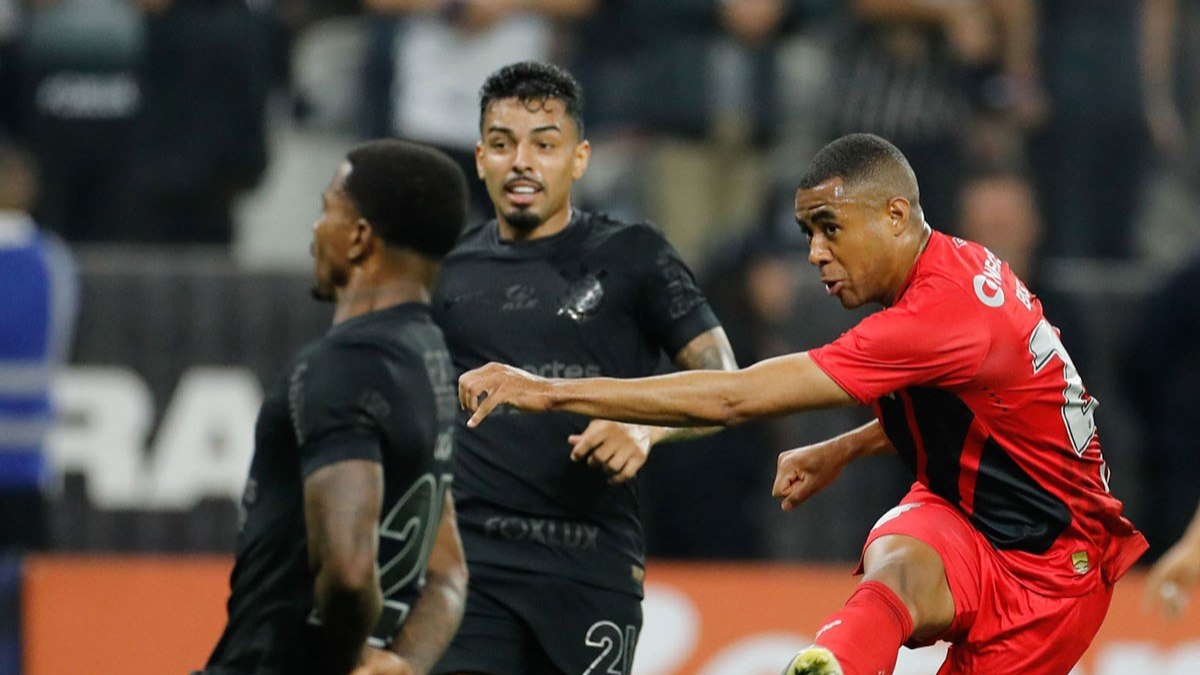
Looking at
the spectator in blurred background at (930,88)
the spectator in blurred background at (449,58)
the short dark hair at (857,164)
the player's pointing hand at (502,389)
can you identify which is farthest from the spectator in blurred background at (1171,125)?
the player's pointing hand at (502,389)

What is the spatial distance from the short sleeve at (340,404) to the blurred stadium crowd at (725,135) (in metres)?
5.28

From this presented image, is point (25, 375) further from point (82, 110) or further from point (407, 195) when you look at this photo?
point (407, 195)

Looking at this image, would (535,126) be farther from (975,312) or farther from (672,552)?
(672,552)

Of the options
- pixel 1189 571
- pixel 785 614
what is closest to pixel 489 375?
pixel 1189 571

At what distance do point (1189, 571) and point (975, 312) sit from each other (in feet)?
5.47

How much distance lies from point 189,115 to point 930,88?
3919 mm

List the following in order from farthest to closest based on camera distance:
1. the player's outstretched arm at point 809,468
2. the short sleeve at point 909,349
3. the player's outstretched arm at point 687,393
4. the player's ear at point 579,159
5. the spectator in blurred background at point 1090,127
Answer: the spectator in blurred background at point 1090,127 → the player's ear at point 579,159 → the player's outstretched arm at point 809,468 → the short sleeve at point 909,349 → the player's outstretched arm at point 687,393

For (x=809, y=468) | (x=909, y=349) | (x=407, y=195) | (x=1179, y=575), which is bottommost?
(x=1179, y=575)

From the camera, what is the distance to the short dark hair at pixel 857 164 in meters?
5.95

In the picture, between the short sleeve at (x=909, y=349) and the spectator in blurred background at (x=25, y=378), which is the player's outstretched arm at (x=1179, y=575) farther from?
the spectator in blurred background at (x=25, y=378)

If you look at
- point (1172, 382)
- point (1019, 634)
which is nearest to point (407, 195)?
point (1019, 634)

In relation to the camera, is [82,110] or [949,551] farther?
[82,110]

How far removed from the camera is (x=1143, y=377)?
427 inches

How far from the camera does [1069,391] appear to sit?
241 inches
